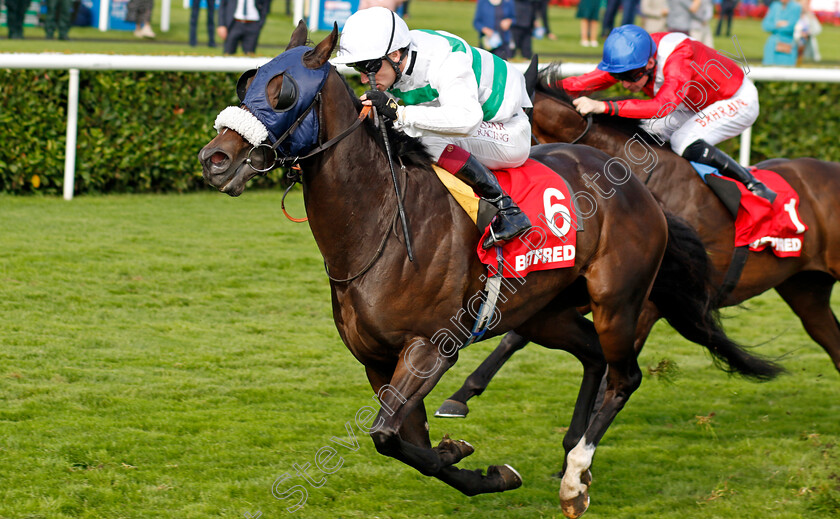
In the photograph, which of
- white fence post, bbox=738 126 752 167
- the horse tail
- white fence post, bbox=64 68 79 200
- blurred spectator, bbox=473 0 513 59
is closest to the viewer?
the horse tail

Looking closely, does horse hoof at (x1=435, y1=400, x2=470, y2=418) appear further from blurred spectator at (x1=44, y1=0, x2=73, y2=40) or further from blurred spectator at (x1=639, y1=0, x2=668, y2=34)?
blurred spectator at (x1=44, y1=0, x2=73, y2=40)

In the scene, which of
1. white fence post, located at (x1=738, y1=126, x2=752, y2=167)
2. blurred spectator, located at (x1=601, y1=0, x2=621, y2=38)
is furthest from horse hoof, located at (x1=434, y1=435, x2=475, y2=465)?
blurred spectator, located at (x1=601, y1=0, x2=621, y2=38)

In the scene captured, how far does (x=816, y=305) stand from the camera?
5.29 metres

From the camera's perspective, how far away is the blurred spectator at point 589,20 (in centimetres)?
1914

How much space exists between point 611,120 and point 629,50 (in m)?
0.35

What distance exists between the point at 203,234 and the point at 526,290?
482 centimetres

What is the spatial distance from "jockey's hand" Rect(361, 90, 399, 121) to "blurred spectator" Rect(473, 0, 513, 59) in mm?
10250

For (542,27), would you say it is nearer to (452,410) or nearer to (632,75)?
(632,75)

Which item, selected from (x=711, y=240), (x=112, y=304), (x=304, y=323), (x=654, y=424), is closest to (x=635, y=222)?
(x=711, y=240)

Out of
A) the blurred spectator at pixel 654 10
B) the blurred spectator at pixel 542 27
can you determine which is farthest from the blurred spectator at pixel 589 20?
the blurred spectator at pixel 654 10

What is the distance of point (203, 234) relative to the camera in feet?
26.7

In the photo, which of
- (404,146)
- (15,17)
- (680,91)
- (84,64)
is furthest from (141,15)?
(404,146)

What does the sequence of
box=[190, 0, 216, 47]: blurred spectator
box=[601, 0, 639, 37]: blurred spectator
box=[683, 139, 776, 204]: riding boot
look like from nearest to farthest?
box=[683, 139, 776, 204]: riding boot < box=[190, 0, 216, 47]: blurred spectator < box=[601, 0, 639, 37]: blurred spectator

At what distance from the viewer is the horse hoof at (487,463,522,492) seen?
3846 mm
